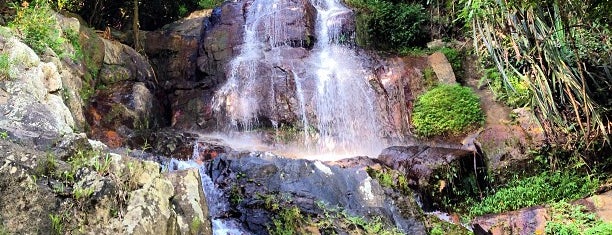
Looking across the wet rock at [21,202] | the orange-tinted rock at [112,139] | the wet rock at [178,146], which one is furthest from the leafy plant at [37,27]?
the wet rock at [21,202]

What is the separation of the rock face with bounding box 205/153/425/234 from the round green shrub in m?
3.85

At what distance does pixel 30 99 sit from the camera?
4820 millimetres

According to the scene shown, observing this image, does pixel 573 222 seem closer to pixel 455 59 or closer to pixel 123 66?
pixel 455 59

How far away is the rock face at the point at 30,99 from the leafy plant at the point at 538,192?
6067 millimetres

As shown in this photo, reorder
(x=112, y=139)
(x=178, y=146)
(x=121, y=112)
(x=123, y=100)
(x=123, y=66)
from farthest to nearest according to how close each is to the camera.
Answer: (x=123, y=66)
(x=123, y=100)
(x=121, y=112)
(x=178, y=146)
(x=112, y=139)

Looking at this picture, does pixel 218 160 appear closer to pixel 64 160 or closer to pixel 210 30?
pixel 64 160

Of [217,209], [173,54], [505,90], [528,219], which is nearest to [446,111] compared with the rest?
[505,90]

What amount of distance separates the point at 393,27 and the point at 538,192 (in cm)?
687

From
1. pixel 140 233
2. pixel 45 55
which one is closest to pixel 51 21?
pixel 45 55

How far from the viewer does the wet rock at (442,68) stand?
434 inches

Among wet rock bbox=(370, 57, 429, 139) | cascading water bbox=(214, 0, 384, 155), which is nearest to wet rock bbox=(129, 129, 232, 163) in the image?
cascading water bbox=(214, 0, 384, 155)

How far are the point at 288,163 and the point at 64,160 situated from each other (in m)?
3.65

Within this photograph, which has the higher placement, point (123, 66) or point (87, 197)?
point (123, 66)

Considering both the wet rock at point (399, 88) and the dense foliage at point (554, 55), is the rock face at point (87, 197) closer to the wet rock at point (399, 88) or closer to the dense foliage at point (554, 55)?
the dense foliage at point (554, 55)
